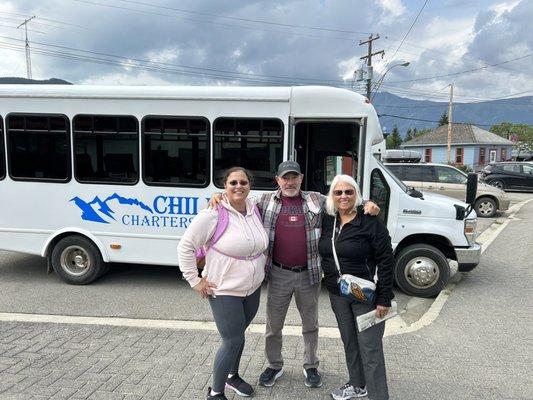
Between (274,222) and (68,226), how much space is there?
13.1 ft

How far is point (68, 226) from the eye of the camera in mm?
6125

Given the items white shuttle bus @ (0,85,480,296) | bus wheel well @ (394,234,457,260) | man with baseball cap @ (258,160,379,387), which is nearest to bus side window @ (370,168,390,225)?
white shuttle bus @ (0,85,480,296)

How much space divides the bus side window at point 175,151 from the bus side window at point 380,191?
7.14ft

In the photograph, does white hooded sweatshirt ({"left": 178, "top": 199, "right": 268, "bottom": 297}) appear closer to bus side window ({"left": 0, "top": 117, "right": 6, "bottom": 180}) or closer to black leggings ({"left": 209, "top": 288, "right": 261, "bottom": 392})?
black leggings ({"left": 209, "top": 288, "right": 261, "bottom": 392})

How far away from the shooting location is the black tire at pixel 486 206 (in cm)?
1402

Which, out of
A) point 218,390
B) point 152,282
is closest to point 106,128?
point 152,282

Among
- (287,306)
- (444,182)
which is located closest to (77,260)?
(287,306)

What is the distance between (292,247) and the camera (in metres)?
3.25

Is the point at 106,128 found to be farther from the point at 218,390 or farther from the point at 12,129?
the point at 218,390

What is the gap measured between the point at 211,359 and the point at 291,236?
5.07 ft

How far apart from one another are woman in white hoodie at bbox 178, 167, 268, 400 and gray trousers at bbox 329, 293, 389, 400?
64cm

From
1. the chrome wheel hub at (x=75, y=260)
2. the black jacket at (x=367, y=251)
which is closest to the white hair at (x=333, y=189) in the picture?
the black jacket at (x=367, y=251)

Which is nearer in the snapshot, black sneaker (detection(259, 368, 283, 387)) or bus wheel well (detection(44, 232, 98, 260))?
black sneaker (detection(259, 368, 283, 387))

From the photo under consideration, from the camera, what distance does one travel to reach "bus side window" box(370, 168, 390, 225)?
5.82 m
